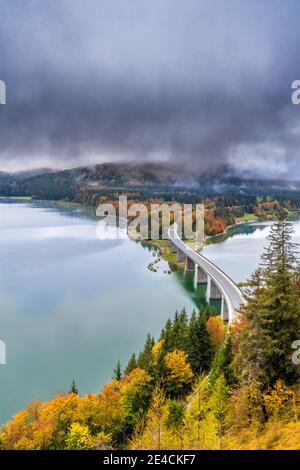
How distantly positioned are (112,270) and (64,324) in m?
15.9

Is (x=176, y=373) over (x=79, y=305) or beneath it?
over

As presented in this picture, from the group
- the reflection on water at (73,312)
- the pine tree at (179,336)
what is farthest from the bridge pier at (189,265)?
the pine tree at (179,336)

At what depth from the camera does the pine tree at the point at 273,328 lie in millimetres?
9164

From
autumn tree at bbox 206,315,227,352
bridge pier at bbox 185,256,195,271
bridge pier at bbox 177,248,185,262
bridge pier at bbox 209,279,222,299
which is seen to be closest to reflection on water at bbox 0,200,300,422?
bridge pier at bbox 209,279,222,299

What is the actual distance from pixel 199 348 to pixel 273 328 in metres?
6.73

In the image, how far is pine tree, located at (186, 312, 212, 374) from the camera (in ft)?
51.1

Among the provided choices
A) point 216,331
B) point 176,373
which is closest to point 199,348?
point 176,373

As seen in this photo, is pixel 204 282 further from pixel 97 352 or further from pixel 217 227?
pixel 217 227

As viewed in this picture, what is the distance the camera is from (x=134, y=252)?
49.7 meters

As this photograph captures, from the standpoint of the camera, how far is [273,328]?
9.70 m

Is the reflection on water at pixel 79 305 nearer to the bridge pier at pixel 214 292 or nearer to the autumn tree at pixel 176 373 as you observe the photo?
the bridge pier at pixel 214 292

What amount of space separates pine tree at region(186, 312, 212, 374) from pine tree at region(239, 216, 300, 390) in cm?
586

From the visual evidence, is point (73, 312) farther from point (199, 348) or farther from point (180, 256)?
point (180, 256)

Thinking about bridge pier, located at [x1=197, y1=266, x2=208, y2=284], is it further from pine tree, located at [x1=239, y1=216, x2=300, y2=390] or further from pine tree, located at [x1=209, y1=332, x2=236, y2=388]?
pine tree, located at [x1=239, y1=216, x2=300, y2=390]
